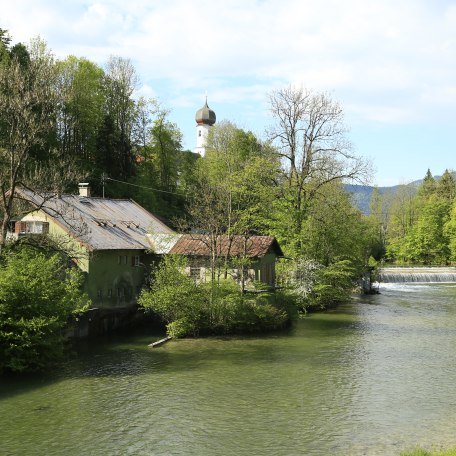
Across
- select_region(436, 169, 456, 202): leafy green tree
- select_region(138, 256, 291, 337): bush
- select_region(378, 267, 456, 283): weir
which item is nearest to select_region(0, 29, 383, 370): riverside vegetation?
Result: select_region(138, 256, 291, 337): bush

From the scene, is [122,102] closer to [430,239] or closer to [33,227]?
[33,227]

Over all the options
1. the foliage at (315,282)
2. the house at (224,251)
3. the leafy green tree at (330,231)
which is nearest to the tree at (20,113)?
the house at (224,251)

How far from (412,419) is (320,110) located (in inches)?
1453

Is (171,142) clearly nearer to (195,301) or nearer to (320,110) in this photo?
(320,110)

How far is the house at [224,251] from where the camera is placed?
36.4m

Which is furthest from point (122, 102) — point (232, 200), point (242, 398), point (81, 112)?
point (242, 398)

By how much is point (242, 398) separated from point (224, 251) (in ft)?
58.8

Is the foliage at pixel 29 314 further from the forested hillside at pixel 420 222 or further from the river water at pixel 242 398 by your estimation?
the forested hillside at pixel 420 222

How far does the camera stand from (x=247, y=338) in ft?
105

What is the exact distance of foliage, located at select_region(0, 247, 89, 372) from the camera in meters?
22.1

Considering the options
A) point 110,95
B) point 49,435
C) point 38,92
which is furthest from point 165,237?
point 110,95

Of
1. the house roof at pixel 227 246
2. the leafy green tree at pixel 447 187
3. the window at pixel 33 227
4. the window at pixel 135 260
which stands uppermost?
the leafy green tree at pixel 447 187

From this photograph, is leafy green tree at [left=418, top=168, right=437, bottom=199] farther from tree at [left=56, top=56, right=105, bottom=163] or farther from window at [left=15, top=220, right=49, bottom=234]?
window at [left=15, top=220, right=49, bottom=234]

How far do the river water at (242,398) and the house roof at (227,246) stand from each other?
23.0ft
